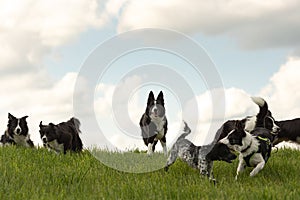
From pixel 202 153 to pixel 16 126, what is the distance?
30.8 ft

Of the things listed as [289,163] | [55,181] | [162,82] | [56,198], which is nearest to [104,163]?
[55,181]

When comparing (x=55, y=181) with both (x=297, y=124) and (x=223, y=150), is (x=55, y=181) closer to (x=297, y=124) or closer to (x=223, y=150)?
(x=223, y=150)

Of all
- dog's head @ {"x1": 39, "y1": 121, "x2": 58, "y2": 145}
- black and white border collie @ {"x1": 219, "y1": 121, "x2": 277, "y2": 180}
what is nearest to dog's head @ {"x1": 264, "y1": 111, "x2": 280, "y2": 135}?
black and white border collie @ {"x1": 219, "y1": 121, "x2": 277, "y2": 180}

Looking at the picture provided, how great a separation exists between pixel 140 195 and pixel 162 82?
2.88m

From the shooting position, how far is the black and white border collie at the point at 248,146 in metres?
10.3

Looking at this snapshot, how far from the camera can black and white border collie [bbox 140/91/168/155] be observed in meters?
14.3

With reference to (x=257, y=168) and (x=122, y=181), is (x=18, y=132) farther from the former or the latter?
(x=257, y=168)

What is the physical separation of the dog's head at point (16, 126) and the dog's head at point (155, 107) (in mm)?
5623

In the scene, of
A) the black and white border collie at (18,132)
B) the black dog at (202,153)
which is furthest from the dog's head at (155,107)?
the black and white border collie at (18,132)

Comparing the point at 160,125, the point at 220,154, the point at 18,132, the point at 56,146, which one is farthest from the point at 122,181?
the point at 18,132

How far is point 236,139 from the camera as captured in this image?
33.9 feet

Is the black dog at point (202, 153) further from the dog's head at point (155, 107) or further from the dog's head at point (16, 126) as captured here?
the dog's head at point (16, 126)

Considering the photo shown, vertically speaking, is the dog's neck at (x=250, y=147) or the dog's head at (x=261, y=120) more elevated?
the dog's head at (x=261, y=120)

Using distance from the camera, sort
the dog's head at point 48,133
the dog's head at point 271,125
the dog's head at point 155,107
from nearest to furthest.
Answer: the dog's head at point 155,107, the dog's head at point 48,133, the dog's head at point 271,125
